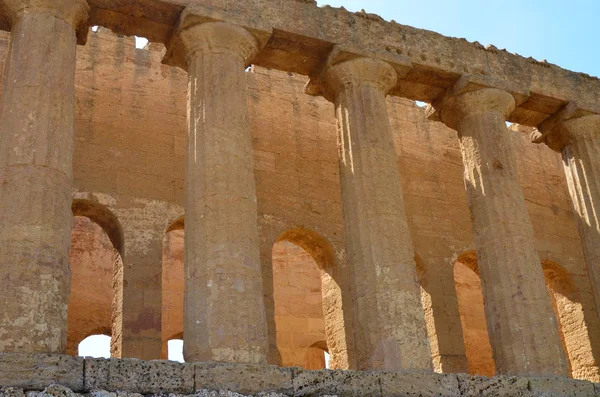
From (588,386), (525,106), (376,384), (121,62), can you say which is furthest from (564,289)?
(121,62)

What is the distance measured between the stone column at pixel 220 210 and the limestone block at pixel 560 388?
3943mm

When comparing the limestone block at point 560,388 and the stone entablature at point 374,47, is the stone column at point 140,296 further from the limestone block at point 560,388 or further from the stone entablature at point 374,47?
the limestone block at point 560,388

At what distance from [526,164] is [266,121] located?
23.5 feet

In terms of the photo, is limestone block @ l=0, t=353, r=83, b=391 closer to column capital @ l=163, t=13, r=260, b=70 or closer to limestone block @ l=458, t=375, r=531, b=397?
limestone block @ l=458, t=375, r=531, b=397

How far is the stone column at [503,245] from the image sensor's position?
12.2 meters

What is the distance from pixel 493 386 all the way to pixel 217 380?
3.85 meters

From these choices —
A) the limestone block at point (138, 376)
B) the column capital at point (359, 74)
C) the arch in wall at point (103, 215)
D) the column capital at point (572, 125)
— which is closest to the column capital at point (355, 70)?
the column capital at point (359, 74)

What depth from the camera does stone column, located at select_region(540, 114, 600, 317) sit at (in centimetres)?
1475

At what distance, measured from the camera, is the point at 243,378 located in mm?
9328

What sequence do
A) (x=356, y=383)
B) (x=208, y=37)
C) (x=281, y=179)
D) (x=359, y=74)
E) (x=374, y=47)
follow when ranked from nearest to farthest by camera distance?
(x=356, y=383) < (x=208, y=37) < (x=359, y=74) < (x=374, y=47) < (x=281, y=179)

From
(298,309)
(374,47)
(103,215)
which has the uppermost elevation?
(374,47)

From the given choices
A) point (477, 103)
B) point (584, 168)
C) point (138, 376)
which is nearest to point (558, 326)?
point (584, 168)

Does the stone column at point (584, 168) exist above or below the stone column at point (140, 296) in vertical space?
above

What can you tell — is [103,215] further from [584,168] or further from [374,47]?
[584,168]
